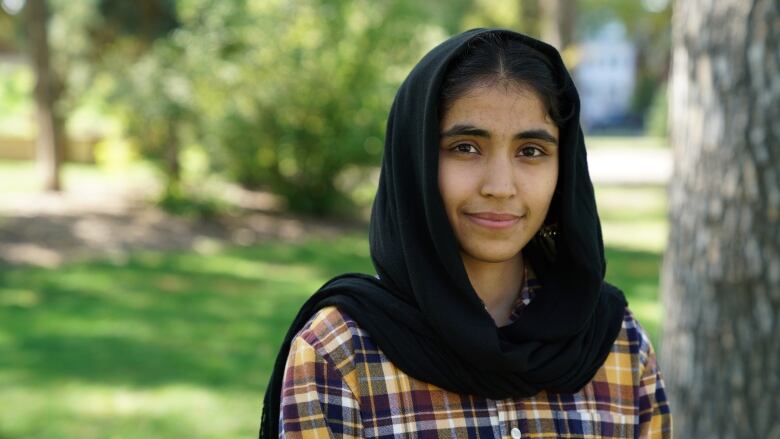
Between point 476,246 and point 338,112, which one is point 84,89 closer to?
point 338,112

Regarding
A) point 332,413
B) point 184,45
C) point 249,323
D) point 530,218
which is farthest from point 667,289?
point 184,45

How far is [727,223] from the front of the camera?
3.60 m

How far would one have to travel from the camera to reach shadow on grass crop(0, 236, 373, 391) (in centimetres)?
638

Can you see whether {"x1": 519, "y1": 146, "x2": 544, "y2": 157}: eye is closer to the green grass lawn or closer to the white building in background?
the green grass lawn

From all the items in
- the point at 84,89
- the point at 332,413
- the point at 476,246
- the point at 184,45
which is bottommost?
the point at 332,413

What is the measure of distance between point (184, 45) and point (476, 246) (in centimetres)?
1164

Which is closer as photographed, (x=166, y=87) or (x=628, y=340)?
(x=628, y=340)

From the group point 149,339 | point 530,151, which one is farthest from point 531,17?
point 530,151

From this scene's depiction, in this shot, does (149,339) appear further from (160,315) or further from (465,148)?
(465,148)

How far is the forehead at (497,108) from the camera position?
1.88 m

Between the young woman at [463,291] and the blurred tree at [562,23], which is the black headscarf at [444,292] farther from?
the blurred tree at [562,23]

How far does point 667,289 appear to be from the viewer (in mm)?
3922

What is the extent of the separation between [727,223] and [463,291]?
208 centimetres

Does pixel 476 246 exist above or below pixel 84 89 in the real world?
below
